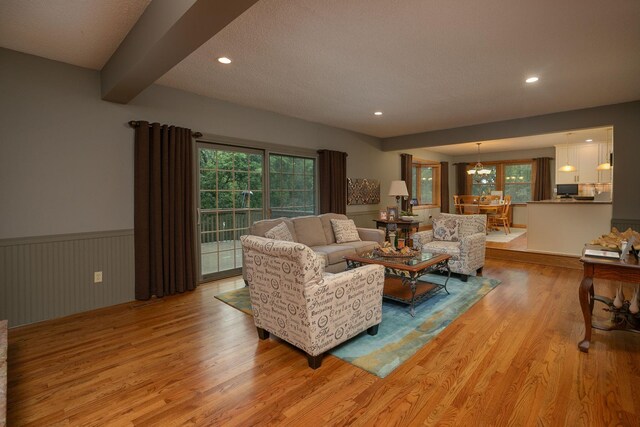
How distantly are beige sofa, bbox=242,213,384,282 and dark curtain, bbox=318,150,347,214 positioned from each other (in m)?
0.69

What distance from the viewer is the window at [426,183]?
9.66m

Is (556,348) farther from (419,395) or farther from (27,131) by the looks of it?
(27,131)

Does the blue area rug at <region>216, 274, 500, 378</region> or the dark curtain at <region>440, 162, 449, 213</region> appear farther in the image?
the dark curtain at <region>440, 162, 449, 213</region>

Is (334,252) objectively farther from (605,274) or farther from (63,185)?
(63,185)

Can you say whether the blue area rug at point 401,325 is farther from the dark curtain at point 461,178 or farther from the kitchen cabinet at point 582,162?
the dark curtain at point 461,178

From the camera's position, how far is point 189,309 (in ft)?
11.3

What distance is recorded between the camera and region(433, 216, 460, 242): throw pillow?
4887 mm

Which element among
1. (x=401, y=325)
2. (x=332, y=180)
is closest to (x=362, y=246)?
(x=332, y=180)

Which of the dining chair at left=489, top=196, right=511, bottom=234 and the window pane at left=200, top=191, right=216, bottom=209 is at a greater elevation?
the window pane at left=200, top=191, right=216, bottom=209

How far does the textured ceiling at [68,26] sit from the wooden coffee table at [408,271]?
297 cm

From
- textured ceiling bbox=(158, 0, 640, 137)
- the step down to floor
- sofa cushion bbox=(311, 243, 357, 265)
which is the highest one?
textured ceiling bbox=(158, 0, 640, 137)

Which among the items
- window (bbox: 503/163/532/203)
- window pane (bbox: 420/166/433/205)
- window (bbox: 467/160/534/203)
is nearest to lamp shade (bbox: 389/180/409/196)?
window pane (bbox: 420/166/433/205)

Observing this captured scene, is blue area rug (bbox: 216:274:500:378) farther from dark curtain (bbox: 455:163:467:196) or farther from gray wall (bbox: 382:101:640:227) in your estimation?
dark curtain (bbox: 455:163:467:196)

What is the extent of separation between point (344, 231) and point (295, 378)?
297 centimetres
